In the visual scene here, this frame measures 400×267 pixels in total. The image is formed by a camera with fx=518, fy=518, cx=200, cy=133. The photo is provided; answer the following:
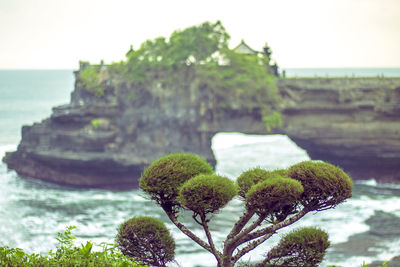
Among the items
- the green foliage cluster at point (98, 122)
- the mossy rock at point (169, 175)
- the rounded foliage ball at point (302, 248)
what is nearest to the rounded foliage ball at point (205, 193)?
the mossy rock at point (169, 175)

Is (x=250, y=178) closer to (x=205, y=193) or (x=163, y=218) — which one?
(x=205, y=193)

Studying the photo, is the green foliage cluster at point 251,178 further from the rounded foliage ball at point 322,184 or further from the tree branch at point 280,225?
the tree branch at point 280,225

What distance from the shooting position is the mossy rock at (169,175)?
10383 mm

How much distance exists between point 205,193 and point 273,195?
124cm

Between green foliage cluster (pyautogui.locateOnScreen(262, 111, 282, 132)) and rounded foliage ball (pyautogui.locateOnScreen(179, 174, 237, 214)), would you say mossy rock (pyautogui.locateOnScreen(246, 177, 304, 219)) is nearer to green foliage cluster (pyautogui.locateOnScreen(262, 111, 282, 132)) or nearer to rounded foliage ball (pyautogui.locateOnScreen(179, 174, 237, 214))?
rounded foliage ball (pyautogui.locateOnScreen(179, 174, 237, 214))

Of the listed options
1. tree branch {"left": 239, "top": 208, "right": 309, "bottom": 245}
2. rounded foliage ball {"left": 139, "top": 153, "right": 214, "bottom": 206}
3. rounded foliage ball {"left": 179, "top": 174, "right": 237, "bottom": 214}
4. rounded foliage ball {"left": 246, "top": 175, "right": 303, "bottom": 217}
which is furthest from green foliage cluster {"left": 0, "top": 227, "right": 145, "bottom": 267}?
tree branch {"left": 239, "top": 208, "right": 309, "bottom": 245}

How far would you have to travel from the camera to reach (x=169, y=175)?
34.1ft

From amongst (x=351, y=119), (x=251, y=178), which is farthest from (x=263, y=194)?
(x=351, y=119)

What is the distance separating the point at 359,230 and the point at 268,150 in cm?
2664

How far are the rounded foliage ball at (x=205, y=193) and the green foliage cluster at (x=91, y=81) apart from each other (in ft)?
93.6

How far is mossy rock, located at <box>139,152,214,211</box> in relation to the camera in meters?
10.4

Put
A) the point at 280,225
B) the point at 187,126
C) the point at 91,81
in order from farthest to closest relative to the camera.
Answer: the point at 91,81 → the point at 187,126 → the point at 280,225

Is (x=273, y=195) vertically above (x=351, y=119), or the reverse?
(x=351, y=119)

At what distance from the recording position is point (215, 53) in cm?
3656
